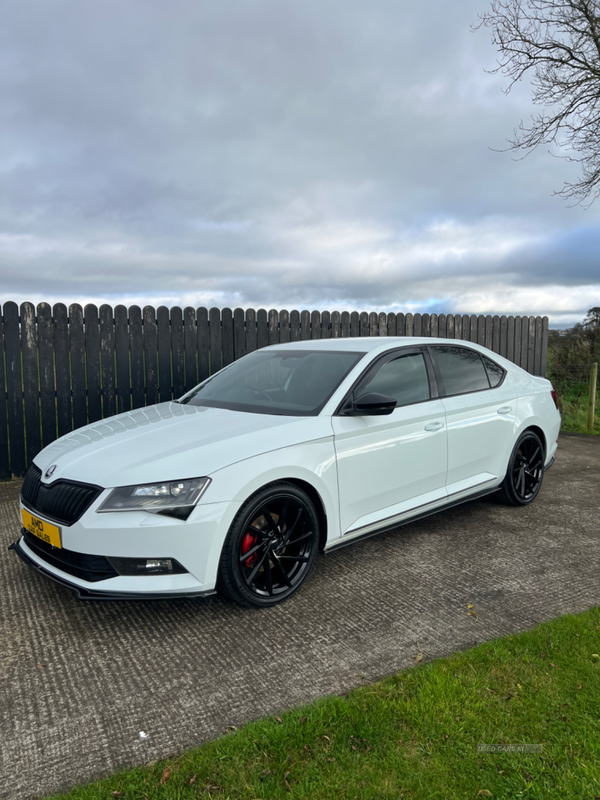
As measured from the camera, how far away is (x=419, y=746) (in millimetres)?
2207

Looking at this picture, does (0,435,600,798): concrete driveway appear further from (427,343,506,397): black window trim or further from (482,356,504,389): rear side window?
(482,356,504,389): rear side window

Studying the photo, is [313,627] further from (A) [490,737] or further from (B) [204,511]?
(A) [490,737]

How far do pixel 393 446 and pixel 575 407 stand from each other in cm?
946

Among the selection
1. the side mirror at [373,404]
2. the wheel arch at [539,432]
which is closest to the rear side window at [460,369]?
the wheel arch at [539,432]

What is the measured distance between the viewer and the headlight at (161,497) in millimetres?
2887

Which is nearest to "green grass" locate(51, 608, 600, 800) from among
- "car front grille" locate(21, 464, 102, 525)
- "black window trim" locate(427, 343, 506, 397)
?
"car front grille" locate(21, 464, 102, 525)

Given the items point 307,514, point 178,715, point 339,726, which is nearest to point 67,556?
point 178,715

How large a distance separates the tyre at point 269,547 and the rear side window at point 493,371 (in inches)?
97.6

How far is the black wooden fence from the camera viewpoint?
22.9ft

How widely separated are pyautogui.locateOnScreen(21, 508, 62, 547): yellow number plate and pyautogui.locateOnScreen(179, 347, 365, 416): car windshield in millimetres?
1415

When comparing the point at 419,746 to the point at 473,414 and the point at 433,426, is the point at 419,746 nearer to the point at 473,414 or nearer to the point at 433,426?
the point at 433,426

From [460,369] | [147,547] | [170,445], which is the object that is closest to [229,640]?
[147,547]

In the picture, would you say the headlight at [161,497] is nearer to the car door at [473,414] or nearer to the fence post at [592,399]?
the car door at [473,414]

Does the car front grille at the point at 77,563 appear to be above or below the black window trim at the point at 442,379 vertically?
below
